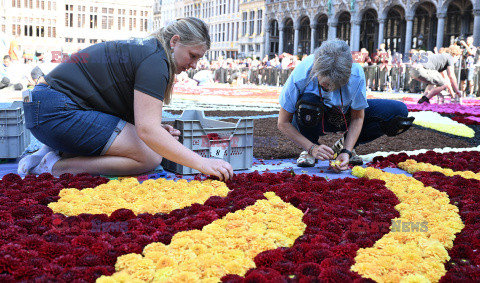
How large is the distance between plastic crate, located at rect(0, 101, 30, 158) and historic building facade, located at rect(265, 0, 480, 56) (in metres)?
23.8

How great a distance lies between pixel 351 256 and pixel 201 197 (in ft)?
3.04

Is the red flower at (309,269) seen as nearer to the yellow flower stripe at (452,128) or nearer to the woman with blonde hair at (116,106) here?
the woman with blonde hair at (116,106)

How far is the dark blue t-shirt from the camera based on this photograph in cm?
259

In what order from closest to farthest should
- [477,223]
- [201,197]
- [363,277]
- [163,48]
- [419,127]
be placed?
[363,277] < [477,223] < [201,197] < [163,48] < [419,127]

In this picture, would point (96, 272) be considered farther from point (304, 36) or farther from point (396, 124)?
point (304, 36)

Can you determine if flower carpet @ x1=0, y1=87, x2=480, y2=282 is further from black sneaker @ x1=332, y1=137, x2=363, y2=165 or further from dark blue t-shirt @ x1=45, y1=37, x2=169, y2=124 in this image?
black sneaker @ x1=332, y1=137, x2=363, y2=165

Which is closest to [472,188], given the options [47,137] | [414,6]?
[47,137]

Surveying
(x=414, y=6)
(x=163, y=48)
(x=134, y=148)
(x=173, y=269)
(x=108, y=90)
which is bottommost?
(x=173, y=269)

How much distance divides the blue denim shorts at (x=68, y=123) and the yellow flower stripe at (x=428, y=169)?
→ 76.6 inches

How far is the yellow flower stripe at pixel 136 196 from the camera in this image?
2.23m

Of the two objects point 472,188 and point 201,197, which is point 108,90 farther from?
point 472,188

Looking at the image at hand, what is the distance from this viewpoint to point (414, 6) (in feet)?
89.5

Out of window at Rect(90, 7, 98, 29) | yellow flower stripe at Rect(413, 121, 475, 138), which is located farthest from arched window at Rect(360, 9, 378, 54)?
window at Rect(90, 7, 98, 29)

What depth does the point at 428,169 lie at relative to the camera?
338 cm
